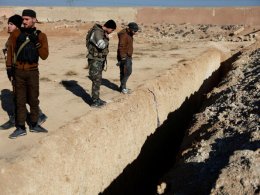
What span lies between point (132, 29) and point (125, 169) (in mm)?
2951

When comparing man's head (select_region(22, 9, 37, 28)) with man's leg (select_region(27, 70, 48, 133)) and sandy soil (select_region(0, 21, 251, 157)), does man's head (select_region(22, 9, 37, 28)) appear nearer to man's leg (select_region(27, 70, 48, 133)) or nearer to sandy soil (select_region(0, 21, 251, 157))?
man's leg (select_region(27, 70, 48, 133))

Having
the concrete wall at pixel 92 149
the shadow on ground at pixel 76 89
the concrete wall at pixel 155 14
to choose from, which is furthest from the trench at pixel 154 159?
the concrete wall at pixel 155 14

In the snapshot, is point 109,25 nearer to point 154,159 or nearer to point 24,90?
point 24,90

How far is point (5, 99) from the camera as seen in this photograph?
9188mm

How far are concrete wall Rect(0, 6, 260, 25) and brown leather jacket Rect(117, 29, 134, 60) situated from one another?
131 ft

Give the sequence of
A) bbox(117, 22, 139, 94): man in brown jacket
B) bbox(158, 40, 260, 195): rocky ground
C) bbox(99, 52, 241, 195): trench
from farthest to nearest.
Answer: bbox(117, 22, 139, 94): man in brown jacket, bbox(99, 52, 241, 195): trench, bbox(158, 40, 260, 195): rocky ground

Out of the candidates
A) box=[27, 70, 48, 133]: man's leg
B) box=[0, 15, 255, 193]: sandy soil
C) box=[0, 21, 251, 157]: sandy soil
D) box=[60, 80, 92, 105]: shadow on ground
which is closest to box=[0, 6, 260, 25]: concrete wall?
box=[0, 15, 255, 193]: sandy soil

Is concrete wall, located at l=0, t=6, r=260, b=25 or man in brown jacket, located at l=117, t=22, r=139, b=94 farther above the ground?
man in brown jacket, located at l=117, t=22, r=139, b=94

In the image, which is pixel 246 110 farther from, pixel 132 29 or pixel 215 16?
pixel 215 16

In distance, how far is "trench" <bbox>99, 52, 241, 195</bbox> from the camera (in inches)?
319

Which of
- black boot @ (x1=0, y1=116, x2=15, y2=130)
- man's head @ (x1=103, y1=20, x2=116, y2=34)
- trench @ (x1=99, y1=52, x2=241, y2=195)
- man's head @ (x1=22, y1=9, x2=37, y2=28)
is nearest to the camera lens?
man's head @ (x1=22, y1=9, x2=37, y2=28)

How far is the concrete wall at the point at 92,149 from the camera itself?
546 centimetres

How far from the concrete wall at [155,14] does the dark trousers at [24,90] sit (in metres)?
43.2

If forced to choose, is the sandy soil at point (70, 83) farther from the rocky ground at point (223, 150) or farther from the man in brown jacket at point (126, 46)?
the rocky ground at point (223, 150)
